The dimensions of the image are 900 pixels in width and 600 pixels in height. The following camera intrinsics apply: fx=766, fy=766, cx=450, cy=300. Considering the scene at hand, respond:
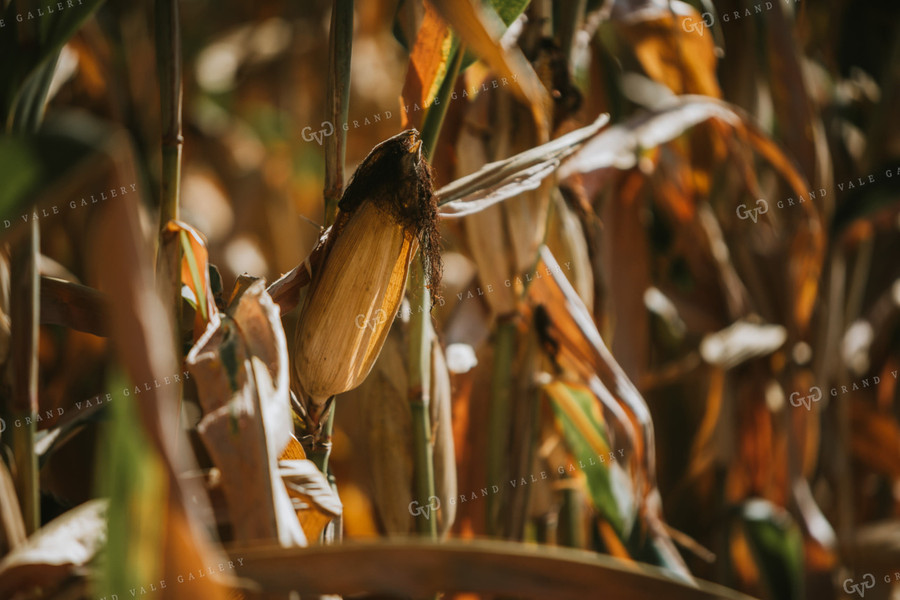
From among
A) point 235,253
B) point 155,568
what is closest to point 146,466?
point 155,568

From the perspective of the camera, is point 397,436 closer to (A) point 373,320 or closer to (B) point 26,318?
(A) point 373,320

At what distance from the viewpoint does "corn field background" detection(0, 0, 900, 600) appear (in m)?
0.37

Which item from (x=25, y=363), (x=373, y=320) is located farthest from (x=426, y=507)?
(x=25, y=363)

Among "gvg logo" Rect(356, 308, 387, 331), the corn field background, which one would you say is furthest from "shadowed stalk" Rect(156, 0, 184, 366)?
"gvg logo" Rect(356, 308, 387, 331)

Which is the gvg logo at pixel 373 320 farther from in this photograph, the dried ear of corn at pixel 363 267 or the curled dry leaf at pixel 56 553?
the curled dry leaf at pixel 56 553

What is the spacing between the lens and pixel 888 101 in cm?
118

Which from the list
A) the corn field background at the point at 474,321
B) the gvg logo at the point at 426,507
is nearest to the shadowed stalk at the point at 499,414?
the corn field background at the point at 474,321

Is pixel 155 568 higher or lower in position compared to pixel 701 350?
higher

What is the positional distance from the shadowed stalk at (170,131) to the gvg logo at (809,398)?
2.76ft

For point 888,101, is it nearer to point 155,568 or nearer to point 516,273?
point 516,273

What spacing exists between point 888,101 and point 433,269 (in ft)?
3.22

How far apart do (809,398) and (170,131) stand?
0.89 meters

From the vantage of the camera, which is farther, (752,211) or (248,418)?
(752,211)

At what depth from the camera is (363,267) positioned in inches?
18.7
